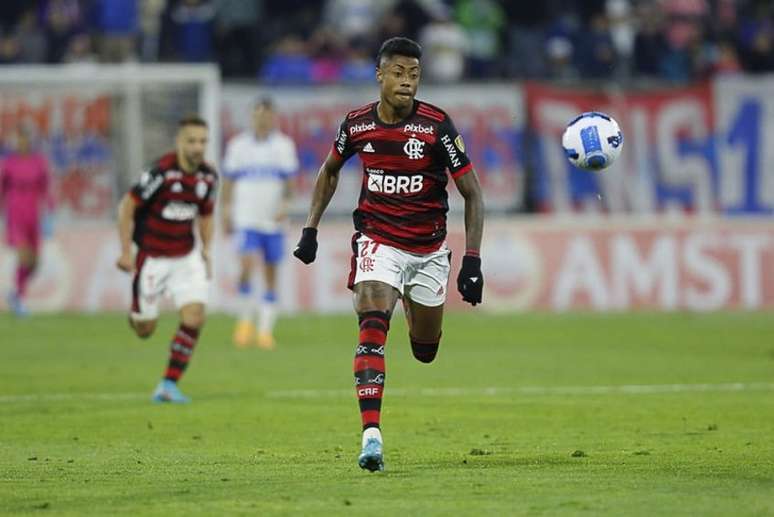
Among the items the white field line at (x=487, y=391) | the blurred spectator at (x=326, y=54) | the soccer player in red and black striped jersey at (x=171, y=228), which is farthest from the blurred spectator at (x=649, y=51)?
the soccer player in red and black striped jersey at (x=171, y=228)

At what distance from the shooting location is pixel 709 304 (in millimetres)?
26547

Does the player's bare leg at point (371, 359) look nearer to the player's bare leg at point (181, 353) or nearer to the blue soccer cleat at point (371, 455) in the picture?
the blue soccer cleat at point (371, 455)

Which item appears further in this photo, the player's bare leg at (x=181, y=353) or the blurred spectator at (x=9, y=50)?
the blurred spectator at (x=9, y=50)

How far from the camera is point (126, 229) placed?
15.0 meters

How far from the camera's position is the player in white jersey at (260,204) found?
841 inches

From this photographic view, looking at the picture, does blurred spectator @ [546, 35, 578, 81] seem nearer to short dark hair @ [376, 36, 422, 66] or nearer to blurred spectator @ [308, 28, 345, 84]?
blurred spectator @ [308, 28, 345, 84]

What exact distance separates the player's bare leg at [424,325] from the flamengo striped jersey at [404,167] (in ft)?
1.31

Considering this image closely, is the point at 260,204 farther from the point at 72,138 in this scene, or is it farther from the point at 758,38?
the point at 758,38

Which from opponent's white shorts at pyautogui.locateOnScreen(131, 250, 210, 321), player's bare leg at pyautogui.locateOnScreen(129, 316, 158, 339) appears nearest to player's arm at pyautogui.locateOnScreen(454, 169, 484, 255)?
opponent's white shorts at pyautogui.locateOnScreen(131, 250, 210, 321)

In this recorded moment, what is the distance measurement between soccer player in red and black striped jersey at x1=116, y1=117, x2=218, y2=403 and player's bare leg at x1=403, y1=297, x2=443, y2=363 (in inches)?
170

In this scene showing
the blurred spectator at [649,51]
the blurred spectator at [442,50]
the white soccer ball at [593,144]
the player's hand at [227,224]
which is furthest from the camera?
the blurred spectator at [649,51]

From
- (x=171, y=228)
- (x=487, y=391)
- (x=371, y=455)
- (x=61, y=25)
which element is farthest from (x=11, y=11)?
(x=371, y=455)

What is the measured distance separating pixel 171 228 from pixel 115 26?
13191mm

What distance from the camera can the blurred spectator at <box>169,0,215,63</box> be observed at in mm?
28562
